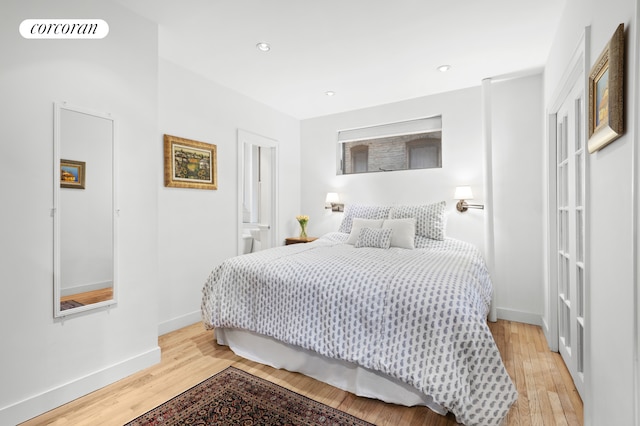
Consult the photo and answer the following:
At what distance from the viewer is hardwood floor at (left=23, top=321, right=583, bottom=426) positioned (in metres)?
1.71

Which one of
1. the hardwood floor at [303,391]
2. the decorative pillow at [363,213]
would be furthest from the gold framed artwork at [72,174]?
the decorative pillow at [363,213]

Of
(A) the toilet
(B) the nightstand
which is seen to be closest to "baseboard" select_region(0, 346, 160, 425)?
(B) the nightstand

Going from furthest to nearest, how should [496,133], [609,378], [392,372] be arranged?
[496,133], [392,372], [609,378]

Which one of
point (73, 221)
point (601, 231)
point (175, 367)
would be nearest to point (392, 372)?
point (601, 231)

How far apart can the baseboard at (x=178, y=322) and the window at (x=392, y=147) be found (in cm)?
274

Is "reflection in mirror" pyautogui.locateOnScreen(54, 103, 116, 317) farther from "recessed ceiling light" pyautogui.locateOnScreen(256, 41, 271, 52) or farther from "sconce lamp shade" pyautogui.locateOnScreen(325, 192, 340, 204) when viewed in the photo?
"sconce lamp shade" pyautogui.locateOnScreen(325, 192, 340, 204)

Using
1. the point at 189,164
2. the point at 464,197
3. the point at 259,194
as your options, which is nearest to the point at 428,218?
the point at 464,197

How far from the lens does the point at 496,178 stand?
11.0ft

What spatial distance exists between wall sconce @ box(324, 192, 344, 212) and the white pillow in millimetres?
941

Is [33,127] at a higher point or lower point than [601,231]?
higher

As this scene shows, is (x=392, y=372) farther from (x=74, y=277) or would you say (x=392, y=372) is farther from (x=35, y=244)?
(x=35, y=244)

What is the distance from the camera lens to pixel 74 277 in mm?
1938

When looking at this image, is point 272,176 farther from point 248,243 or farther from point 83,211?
point 83,211

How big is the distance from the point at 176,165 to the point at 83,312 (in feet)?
5.10
